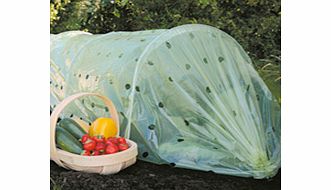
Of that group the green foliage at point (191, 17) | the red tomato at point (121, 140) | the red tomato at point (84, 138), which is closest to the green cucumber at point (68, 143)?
the red tomato at point (84, 138)

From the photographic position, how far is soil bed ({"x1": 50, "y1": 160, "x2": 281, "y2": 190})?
3.28m

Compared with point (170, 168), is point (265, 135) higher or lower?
higher

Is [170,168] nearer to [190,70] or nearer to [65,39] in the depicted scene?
[190,70]

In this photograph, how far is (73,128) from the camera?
3.62 metres

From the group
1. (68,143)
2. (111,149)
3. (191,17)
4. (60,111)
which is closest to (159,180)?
(111,149)

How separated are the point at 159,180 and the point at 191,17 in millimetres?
1027

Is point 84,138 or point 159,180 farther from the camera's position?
point 84,138

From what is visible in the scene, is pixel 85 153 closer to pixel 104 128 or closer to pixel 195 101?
pixel 104 128

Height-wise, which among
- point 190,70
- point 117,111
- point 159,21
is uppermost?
point 159,21

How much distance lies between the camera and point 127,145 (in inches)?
139
